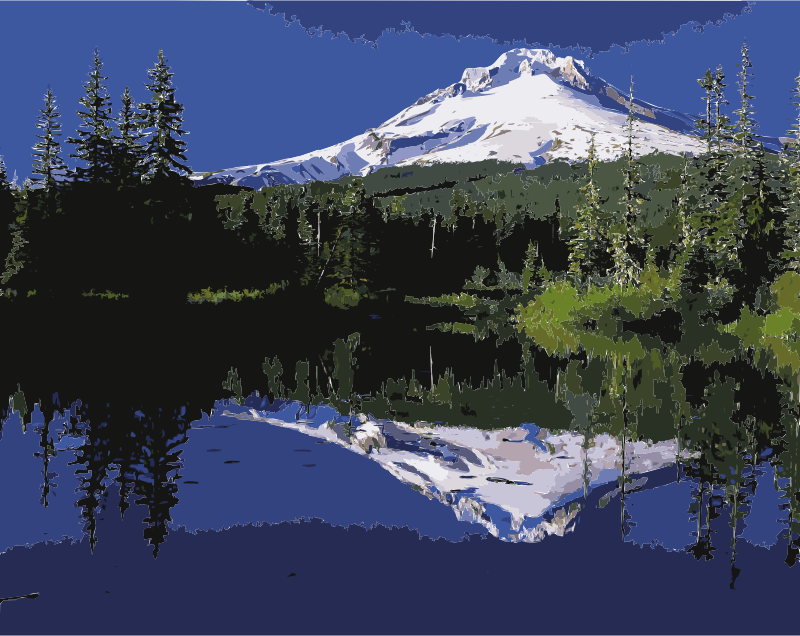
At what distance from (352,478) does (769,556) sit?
4235 mm

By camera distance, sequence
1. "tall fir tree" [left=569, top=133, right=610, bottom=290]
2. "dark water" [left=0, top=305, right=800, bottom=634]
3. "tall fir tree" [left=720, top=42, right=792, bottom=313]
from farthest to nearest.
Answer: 1. "tall fir tree" [left=569, top=133, right=610, bottom=290]
2. "tall fir tree" [left=720, top=42, right=792, bottom=313]
3. "dark water" [left=0, top=305, right=800, bottom=634]

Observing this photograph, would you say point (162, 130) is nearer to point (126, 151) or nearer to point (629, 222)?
point (126, 151)

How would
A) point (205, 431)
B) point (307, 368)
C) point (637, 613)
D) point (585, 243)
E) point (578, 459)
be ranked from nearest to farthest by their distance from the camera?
point (637, 613) → point (578, 459) → point (205, 431) → point (307, 368) → point (585, 243)

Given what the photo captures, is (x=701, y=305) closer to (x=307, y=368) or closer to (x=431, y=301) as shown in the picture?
(x=307, y=368)

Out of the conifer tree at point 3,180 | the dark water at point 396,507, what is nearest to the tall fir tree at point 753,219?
the dark water at point 396,507

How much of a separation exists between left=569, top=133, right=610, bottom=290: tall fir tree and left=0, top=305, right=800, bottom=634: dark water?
4241 cm

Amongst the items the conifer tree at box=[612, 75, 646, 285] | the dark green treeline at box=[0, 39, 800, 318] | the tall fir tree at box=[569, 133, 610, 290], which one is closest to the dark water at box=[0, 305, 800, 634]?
the dark green treeline at box=[0, 39, 800, 318]

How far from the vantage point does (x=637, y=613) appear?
181 inches

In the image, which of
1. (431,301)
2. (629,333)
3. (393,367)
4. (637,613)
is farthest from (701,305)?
(431,301)

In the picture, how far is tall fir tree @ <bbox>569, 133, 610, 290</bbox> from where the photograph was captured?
5416cm

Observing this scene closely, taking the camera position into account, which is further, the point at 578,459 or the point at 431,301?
the point at 431,301

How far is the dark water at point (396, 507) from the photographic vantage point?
465 centimetres

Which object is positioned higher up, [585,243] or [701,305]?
[585,243]

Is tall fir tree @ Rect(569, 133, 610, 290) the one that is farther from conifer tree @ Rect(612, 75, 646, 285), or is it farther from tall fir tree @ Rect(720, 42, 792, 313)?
tall fir tree @ Rect(720, 42, 792, 313)
